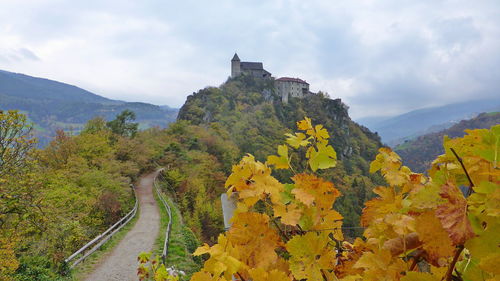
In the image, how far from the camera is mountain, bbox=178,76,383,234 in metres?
47.6

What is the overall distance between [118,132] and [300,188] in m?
30.1

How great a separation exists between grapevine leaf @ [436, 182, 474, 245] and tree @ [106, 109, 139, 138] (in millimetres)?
30161

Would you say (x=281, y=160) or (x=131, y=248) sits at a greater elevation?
(x=281, y=160)

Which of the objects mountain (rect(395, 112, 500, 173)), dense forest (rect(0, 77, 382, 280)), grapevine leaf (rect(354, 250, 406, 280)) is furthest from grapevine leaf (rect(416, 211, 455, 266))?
mountain (rect(395, 112, 500, 173))

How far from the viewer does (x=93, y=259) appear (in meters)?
9.99

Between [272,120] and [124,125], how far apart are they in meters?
37.0

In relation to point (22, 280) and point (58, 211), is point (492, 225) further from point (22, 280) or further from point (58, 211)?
point (58, 211)

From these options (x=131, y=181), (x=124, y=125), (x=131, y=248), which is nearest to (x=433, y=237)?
(x=131, y=248)

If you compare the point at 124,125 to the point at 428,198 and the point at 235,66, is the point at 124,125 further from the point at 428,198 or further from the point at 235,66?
the point at 235,66

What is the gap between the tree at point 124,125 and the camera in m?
27.8

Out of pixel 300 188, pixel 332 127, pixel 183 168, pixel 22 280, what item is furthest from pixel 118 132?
pixel 332 127

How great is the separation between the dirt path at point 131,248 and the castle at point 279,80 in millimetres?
57745

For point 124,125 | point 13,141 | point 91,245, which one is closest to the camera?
point 13,141

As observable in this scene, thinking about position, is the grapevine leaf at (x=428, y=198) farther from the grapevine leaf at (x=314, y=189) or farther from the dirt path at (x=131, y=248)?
the dirt path at (x=131, y=248)
